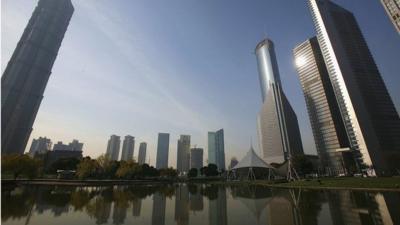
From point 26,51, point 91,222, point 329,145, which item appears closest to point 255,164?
point 91,222

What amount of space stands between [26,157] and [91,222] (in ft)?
177

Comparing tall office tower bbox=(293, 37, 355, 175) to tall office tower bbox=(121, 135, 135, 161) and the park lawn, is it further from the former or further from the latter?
tall office tower bbox=(121, 135, 135, 161)

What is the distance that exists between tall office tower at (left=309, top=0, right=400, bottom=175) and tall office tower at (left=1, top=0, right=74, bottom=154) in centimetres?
16815

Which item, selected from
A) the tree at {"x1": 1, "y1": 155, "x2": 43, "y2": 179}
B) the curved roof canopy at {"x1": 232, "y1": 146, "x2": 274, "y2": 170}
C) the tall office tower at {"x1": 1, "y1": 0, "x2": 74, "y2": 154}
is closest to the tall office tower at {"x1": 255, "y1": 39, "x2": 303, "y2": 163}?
the curved roof canopy at {"x1": 232, "y1": 146, "x2": 274, "y2": 170}

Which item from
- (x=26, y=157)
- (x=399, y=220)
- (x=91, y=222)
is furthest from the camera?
(x=26, y=157)

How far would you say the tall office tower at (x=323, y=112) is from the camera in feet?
456

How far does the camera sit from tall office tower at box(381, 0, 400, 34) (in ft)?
260

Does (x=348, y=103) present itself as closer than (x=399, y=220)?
No

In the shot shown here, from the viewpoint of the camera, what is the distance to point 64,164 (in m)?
97.0

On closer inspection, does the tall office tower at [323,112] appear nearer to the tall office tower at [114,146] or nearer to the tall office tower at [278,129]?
the tall office tower at [278,129]

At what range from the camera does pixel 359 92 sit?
124m

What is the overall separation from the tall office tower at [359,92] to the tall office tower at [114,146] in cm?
16111

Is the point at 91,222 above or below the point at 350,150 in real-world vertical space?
below

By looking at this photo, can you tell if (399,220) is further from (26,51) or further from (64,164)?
(26,51)
